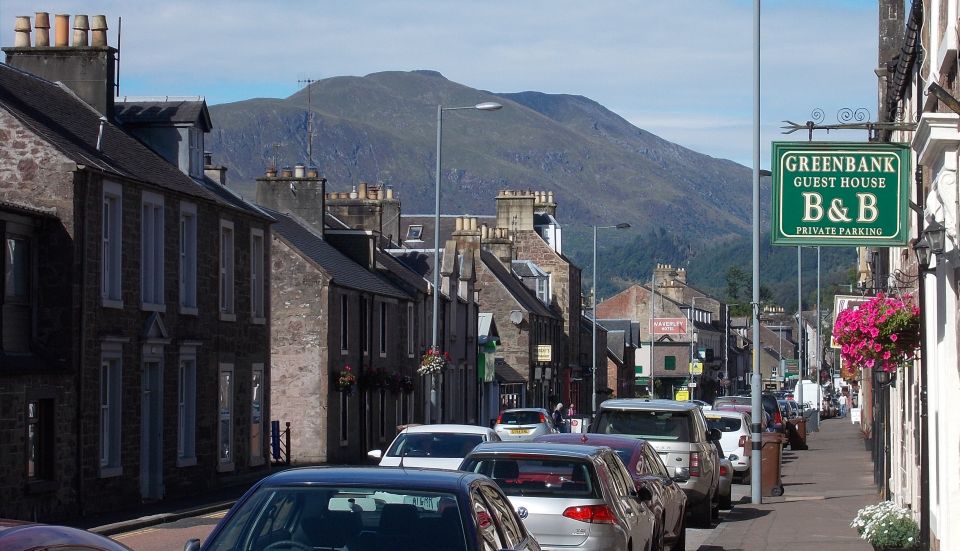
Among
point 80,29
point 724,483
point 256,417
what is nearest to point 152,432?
point 256,417

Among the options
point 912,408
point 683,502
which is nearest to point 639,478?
point 683,502

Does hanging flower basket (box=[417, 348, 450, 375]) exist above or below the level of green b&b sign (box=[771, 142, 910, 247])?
below

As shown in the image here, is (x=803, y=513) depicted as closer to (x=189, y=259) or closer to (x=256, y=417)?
(x=189, y=259)

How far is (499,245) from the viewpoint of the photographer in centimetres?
7506

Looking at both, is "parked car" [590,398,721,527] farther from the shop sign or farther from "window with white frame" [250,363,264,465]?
the shop sign

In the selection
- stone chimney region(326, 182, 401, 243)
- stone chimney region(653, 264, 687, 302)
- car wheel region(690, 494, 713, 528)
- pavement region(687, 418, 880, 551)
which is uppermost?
stone chimney region(326, 182, 401, 243)

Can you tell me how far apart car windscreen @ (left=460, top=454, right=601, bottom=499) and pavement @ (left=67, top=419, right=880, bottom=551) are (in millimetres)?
6423

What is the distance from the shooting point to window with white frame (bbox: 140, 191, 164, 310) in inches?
1072

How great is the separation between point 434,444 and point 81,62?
1437 cm

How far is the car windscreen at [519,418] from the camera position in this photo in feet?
130

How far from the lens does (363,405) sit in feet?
141

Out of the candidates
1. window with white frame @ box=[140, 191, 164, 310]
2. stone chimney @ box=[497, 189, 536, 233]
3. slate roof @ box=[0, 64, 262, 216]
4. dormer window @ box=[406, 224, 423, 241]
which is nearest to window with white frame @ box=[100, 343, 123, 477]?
window with white frame @ box=[140, 191, 164, 310]

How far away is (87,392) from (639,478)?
1233 centimetres

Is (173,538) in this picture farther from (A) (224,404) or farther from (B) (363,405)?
(B) (363,405)
